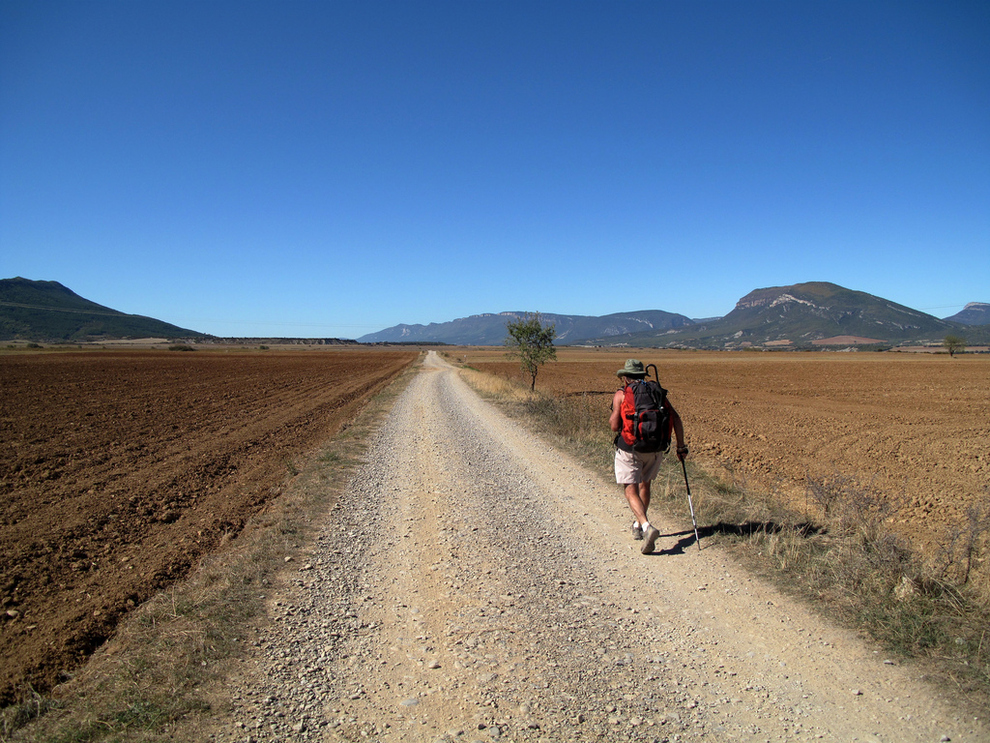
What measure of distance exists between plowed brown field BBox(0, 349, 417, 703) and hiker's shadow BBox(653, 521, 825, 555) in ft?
18.7

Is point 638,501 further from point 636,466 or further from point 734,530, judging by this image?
point 734,530

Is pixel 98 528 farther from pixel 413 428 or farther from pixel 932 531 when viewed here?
pixel 932 531

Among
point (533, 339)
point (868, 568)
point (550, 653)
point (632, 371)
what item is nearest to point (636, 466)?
point (632, 371)

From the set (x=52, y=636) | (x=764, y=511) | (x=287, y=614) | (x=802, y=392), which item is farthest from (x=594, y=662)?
(x=802, y=392)

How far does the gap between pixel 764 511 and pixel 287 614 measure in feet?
19.3

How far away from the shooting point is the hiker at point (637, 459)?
579 cm

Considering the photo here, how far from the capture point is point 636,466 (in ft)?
19.2

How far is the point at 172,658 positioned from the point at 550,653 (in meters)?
2.78

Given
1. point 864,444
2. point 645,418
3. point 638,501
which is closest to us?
point 645,418

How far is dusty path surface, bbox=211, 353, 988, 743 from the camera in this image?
310 cm

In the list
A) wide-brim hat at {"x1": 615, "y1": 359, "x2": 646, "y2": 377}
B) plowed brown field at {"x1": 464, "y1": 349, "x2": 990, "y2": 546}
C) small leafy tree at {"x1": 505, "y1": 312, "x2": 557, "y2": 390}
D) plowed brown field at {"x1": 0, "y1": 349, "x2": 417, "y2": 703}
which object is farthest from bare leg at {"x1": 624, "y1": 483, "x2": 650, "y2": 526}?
small leafy tree at {"x1": 505, "y1": 312, "x2": 557, "y2": 390}

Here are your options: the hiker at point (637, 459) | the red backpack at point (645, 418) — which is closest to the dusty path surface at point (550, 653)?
the hiker at point (637, 459)

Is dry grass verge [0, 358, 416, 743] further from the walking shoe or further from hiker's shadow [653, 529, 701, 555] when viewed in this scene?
hiker's shadow [653, 529, 701, 555]

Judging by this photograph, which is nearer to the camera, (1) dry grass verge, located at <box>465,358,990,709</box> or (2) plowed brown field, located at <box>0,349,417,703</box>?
(1) dry grass verge, located at <box>465,358,990,709</box>
